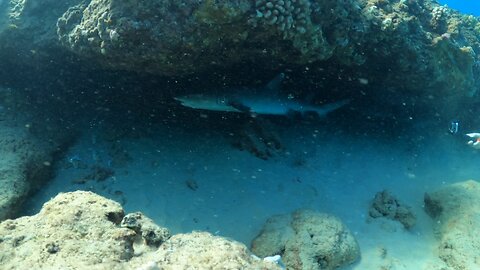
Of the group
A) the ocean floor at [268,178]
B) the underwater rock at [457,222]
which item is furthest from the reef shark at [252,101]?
the underwater rock at [457,222]

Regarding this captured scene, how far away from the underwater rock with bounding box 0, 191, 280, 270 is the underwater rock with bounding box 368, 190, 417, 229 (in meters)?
4.18

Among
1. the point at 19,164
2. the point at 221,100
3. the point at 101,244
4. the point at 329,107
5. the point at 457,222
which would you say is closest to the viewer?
the point at 101,244

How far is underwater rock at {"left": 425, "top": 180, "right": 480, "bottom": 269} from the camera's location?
563 cm

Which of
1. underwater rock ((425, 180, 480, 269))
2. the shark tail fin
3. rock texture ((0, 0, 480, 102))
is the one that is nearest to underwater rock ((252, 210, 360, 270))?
underwater rock ((425, 180, 480, 269))

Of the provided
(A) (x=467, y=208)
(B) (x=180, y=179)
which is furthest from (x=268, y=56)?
(A) (x=467, y=208)

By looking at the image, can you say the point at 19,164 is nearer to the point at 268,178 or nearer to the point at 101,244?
the point at 101,244

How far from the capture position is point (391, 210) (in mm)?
6629

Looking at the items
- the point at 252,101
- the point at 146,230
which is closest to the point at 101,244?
the point at 146,230

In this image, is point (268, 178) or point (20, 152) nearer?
point (20, 152)

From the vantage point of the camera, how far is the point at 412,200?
23.9 ft

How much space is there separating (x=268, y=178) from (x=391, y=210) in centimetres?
225

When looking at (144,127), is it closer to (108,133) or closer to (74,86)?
(108,133)

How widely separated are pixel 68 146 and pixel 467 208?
734 centimetres

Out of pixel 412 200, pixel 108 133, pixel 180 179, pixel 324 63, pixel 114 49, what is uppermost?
pixel 114 49
